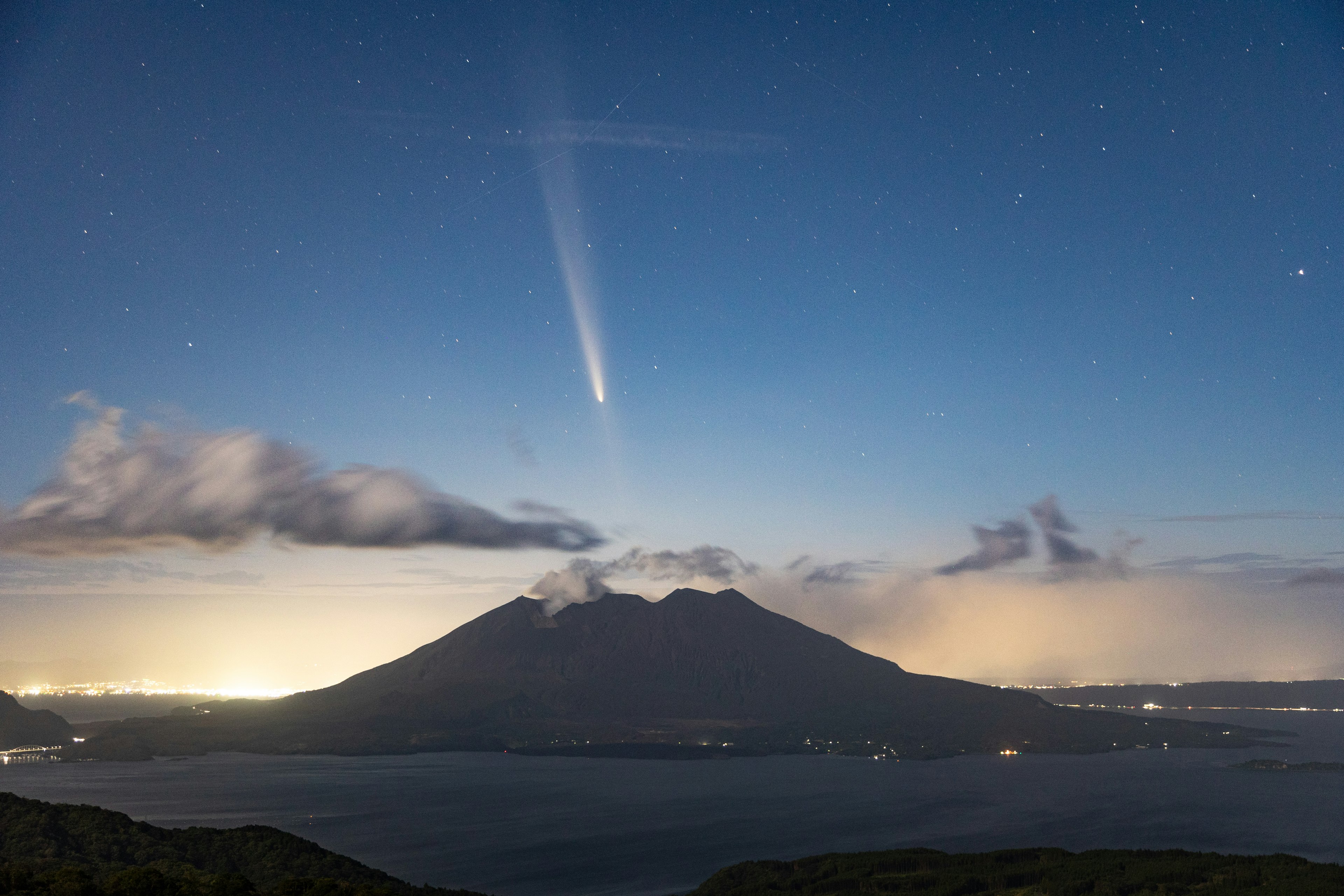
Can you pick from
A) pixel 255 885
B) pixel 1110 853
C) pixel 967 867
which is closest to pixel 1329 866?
pixel 1110 853

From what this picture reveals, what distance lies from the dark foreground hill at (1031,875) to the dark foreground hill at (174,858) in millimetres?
56878

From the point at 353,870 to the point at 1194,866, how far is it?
13154cm

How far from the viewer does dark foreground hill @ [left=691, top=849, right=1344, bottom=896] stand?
133 m

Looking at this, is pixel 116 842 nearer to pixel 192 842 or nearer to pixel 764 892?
pixel 192 842

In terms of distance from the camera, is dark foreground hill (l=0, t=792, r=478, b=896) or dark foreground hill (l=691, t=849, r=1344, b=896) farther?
dark foreground hill (l=691, t=849, r=1344, b=896)

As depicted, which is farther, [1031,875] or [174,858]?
[1031,875]

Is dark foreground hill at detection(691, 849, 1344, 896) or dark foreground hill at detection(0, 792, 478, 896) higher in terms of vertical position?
dark foreground hill at detection(0, 792, 478, 896)

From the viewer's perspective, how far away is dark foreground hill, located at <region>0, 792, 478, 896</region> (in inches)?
3029

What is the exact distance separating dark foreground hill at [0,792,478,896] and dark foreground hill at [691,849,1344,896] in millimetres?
56878

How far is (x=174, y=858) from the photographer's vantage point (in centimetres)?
11388

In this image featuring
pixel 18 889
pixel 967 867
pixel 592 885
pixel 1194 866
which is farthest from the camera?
pixel 592 885

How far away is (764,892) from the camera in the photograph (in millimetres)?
146750

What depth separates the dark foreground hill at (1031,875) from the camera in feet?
436

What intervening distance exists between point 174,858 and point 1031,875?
13208 centimetres
